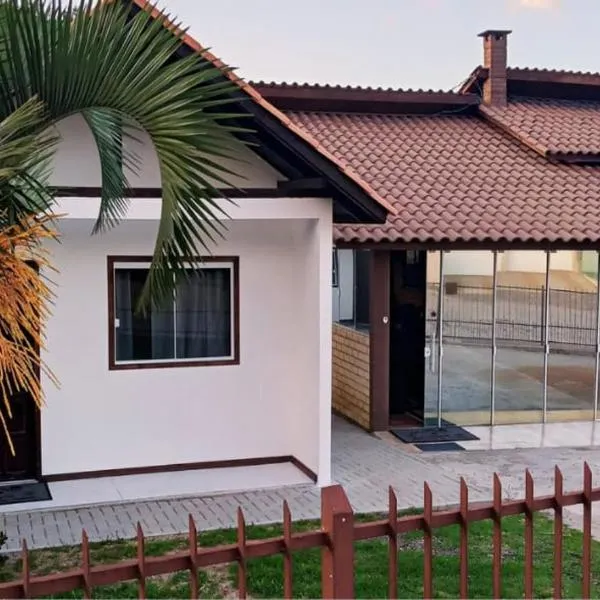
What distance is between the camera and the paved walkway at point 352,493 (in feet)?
28.6

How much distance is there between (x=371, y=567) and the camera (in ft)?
24.4

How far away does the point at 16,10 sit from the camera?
5.04 metres

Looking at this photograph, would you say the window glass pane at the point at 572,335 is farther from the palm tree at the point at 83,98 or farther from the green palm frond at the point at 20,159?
the green palm frond at the point at 20,159

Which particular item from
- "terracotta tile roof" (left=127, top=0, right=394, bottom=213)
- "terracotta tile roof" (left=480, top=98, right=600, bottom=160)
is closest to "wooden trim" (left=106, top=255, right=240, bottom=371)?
"terracotta tile roof" (left=127, top=0, right=394, bottom=213)

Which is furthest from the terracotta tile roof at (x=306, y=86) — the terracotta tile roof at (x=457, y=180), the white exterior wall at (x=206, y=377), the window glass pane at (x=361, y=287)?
the white exterior wall at (x=206, y=377)

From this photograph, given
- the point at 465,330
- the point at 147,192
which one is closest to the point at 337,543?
the point at 147,192

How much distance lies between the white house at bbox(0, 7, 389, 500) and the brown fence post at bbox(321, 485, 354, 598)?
608 cm

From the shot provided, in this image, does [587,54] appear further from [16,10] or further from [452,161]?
[16,10]

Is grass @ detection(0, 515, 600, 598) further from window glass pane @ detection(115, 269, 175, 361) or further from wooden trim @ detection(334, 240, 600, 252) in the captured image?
wooden trim @ detection(334, 240, 600, 252)

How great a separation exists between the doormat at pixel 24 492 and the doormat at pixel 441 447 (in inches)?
201

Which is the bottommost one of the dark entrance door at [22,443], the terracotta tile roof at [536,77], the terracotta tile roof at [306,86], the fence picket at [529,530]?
the dark entrance door at [22,443]

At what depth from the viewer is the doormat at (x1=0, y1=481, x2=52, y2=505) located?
953 cm

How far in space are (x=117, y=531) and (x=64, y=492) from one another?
1.53m

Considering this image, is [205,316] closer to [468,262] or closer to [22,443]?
[22,443]
